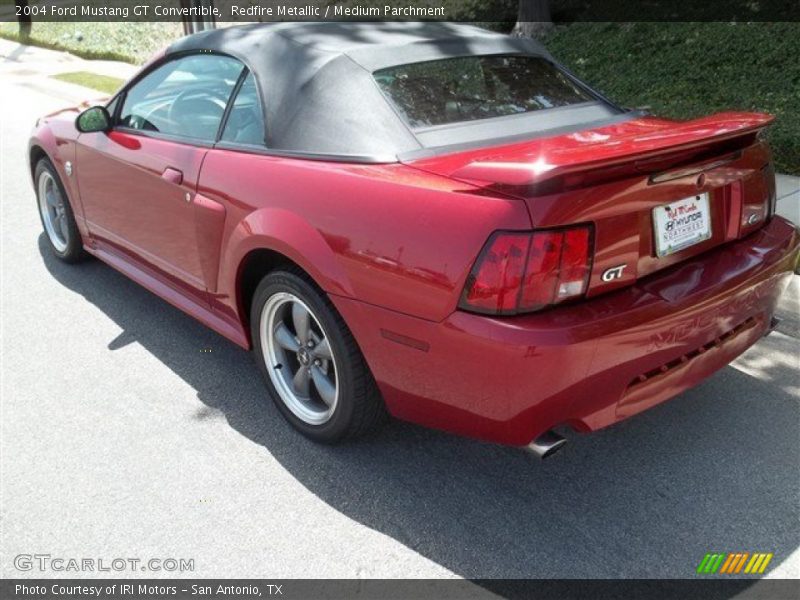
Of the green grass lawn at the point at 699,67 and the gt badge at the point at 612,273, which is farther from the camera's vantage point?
the green grass lawn at the point at 699,67

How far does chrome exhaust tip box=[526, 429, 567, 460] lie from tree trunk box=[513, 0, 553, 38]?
943 centimetres

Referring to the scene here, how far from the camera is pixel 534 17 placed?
1102cm

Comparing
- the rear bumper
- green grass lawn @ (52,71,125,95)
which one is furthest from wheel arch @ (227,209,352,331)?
green grass lawn @ (52,71,125,95)

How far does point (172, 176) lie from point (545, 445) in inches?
84.5

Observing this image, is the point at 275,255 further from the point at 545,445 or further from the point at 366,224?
the point at 545,445

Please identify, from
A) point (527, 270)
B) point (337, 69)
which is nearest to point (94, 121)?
point (337, 69)

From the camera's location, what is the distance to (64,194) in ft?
16.5

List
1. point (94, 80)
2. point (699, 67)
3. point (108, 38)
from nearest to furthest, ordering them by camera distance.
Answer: point (699, 67) < point (94, 80) < point (108, 38)

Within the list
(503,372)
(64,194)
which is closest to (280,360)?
(503,372)

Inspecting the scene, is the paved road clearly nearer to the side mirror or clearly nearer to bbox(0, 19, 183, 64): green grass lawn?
the side mirror

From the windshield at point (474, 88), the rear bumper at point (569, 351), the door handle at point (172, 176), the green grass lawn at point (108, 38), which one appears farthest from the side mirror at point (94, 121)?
the green grass lawn at point (108, 38)

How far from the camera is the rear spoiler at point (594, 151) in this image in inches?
91.8

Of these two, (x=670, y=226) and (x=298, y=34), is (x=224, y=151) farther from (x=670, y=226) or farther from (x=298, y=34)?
(x=670, y=226)

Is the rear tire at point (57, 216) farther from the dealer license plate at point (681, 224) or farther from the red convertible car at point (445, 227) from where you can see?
the dealer license plate at point (681, 224)
